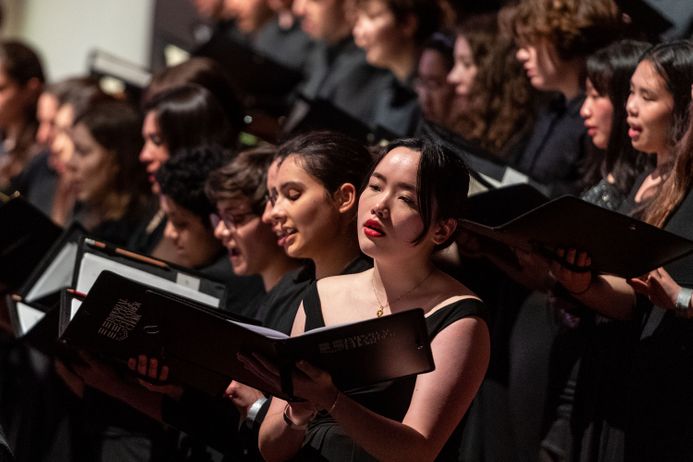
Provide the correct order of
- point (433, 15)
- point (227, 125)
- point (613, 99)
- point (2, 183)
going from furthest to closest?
point (2, 183), point (433, 15), point (227, 125), point (613, 99)

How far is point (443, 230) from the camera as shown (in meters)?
2.55

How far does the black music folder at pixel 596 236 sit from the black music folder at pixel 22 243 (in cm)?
167

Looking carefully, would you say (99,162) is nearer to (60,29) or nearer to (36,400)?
(36,400)

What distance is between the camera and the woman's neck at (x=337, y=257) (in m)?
2.92

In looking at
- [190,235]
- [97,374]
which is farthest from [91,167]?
[97,374]

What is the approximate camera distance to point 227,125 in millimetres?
4113

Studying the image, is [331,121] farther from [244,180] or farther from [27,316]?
[27,316]

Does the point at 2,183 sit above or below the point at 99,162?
below

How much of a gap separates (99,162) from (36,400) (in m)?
0.93

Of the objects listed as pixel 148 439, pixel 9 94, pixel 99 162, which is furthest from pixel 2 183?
pixel 148 439

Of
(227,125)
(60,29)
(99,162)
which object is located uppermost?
(227,125)

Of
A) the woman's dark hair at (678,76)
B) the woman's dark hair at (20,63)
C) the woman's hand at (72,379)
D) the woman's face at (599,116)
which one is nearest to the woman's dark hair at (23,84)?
the woman's dark hair at (20,63)

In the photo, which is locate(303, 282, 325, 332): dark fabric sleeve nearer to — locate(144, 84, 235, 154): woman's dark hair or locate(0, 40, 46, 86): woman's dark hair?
locate(144, 84, 235, 154): woman's dark hair

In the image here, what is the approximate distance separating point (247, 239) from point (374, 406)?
0.97 m
